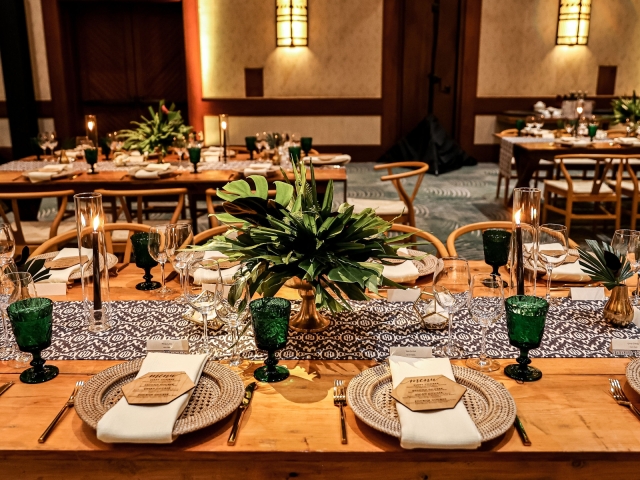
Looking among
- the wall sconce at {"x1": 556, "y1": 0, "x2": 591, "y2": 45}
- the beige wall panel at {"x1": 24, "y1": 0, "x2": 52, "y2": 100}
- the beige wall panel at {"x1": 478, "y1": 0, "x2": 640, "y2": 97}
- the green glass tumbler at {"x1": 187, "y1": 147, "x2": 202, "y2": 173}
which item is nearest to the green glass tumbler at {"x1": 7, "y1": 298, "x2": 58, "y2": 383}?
the green glass tumbler at {"x1": 187, "y1": 147, "x2": 202, "y2": 173}

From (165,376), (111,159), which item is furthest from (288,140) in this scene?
(165,376)

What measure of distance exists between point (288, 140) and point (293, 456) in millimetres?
3568

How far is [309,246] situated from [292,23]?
24.5ft

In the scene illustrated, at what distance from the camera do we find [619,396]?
1306mm

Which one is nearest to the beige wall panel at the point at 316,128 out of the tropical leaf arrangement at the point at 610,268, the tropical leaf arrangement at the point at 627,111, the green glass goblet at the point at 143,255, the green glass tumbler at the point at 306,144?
the tropical leaf arrangement at the point at 627,111

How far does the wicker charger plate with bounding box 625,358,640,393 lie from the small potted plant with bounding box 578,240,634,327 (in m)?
0.27

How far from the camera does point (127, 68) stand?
8.45 m

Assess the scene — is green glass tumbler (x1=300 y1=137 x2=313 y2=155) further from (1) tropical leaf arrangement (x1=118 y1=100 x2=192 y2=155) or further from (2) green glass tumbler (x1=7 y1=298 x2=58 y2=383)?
(2) green glass tumbler (x1=7 y1=298 x2=58 y2=383)

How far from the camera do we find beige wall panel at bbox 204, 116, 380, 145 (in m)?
8.73

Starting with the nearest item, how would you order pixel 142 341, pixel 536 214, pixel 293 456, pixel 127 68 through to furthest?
pixel 293 456
pixel 142 341
pixel 536 214
pixel 127 68

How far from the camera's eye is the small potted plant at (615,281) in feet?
5.48

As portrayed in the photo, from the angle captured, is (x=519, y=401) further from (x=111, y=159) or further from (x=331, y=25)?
(x=331, y=25)

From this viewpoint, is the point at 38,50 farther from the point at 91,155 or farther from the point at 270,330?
the point at 270,330

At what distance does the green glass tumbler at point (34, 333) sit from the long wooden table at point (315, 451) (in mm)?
146
